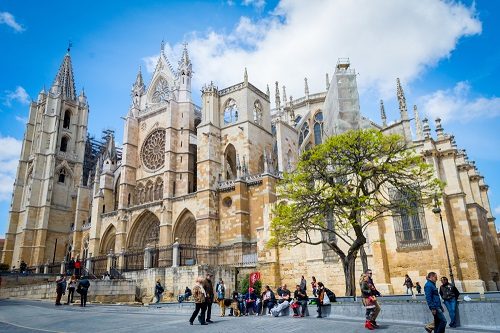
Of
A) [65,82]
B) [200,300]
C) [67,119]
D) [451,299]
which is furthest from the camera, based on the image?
[65,82]

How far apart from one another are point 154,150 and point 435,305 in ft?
99.6

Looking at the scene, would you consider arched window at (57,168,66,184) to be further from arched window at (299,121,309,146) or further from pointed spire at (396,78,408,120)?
pointed spire at (396,78,408,120)

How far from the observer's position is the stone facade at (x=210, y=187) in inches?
687

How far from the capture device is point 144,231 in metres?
32.4

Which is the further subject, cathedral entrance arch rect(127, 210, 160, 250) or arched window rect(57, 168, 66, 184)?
arched window rect(57, 168, 66, 184)

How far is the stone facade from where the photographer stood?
57.2ft

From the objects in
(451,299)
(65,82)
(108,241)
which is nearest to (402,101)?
(451,299)

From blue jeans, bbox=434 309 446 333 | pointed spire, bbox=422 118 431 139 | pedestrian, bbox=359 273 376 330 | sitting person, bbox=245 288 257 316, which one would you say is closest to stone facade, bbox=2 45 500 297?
pointed spire, bbox=422 118 431 139

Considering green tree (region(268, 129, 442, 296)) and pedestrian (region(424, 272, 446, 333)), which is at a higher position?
green tree (region(268, 129, 442, 296))

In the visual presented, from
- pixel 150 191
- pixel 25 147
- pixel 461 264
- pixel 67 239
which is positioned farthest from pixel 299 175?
pixel 25 147

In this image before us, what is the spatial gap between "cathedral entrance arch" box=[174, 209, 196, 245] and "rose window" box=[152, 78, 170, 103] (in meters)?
13.5

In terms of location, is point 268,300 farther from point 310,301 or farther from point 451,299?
point 451,299

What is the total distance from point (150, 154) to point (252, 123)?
33.6 ft

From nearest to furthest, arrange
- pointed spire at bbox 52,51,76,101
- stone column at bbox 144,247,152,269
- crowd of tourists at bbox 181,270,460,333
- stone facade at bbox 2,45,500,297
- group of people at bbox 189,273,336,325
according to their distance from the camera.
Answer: crowd of tourists at bbox 181,270,460,333, group of people at bbox 189,273,336,325, stone facade at bbox 2,45,500,297, stone column at bbox 144,247,152,269, pointed spire at bbox 52,51,76,101
